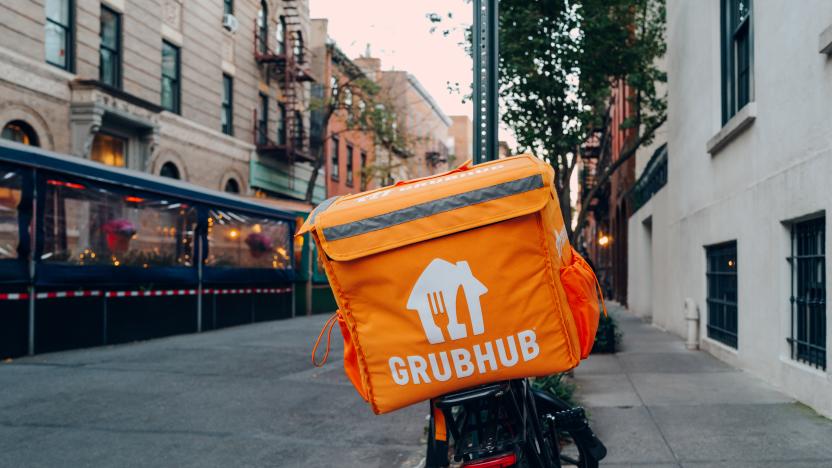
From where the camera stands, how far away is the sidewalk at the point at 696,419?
5445 mm

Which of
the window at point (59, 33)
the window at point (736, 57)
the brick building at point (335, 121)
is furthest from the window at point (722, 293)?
the brick building at point (335, 121)

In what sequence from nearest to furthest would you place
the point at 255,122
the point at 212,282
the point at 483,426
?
1. the point at 483,426
2. the point at 212,282
3. the point at 255,122

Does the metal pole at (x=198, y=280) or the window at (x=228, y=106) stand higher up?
the window at (x=228, y=106)

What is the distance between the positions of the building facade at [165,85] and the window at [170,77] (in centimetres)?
3

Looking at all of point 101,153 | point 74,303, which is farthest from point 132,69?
point 74,303

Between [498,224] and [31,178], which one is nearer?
[498,224]

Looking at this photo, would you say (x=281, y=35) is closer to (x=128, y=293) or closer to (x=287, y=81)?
(x=287, y=81)

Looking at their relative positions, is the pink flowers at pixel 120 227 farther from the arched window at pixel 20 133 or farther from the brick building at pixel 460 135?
the brick building at pixel 460 135

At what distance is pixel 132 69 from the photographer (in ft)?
67.6

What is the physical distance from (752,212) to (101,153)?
53.0 ft

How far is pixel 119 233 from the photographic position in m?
14.1

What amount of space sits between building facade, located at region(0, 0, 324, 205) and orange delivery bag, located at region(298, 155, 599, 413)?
51.6ft

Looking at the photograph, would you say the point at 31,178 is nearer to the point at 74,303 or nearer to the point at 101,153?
the point at 74,303

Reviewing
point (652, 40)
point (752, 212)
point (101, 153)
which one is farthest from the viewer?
point (101, 153)
